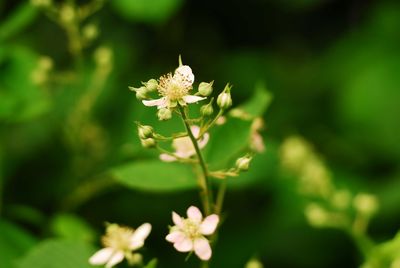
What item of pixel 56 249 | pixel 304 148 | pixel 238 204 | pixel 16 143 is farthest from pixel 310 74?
pixel 56 249

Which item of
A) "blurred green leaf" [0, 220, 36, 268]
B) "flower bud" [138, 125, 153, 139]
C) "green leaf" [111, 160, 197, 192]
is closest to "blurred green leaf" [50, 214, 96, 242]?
"blurred green leaf" [0, 220, 36, 268]

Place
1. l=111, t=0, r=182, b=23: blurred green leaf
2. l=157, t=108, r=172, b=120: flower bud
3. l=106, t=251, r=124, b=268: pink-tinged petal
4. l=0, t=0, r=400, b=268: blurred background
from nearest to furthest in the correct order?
l=157, t=108, r=172, b=120: flower bud → l=106, t=251, r=124, b=268: pink-tinged petal → l=0, t=0, r=400, b=268: blurred background → l=111, t=0, r=182, b=23: blurred green leaf

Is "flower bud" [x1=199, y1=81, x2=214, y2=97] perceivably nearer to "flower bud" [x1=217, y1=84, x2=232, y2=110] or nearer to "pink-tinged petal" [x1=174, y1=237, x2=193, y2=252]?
"flower bud" [x1=217, y1=84, x2=232, y2=110]

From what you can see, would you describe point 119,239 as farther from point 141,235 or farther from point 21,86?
point 21,86

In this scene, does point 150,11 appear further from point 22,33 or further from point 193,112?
point 22,33

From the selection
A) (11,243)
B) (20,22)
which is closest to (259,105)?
(11,243)

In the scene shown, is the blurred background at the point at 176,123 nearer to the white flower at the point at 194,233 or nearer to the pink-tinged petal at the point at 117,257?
the pink-tinged petal at the point at 117,257

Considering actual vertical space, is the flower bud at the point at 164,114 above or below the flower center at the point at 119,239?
above

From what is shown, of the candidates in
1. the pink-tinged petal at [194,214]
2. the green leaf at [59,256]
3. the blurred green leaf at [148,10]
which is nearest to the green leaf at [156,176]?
the green leaf at [59,256]
